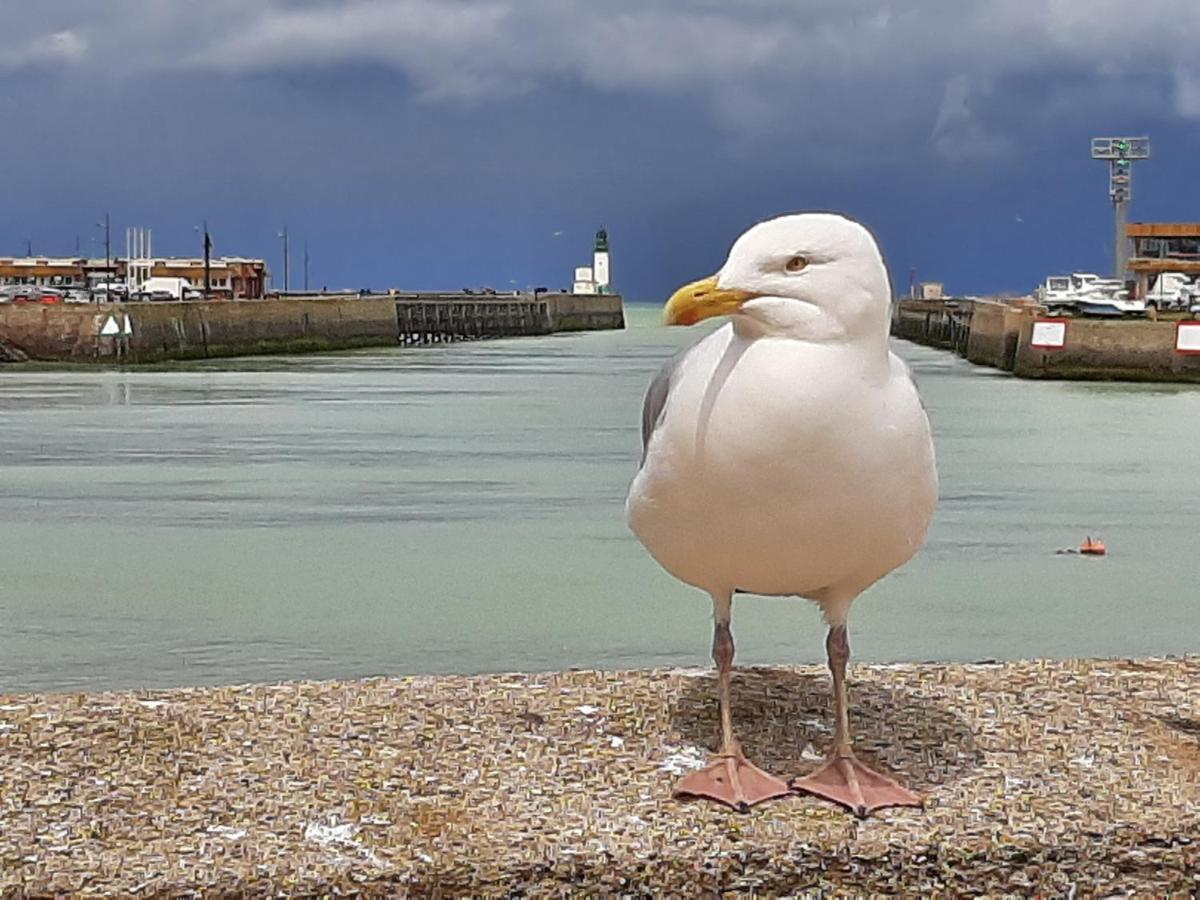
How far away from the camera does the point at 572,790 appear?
3615 mm

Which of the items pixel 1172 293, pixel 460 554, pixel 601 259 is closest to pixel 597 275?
pixel 601 259

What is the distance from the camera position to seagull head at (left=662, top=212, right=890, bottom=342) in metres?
3.26

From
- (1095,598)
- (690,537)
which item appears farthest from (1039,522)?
(690,537)

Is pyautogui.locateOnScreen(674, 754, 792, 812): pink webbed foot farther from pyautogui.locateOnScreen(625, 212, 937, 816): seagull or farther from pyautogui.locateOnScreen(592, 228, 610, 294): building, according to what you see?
pyautogui.locateOnScreen(592, 228, 610, 294): building

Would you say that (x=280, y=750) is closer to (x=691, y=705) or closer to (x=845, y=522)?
(x=691, y=705)

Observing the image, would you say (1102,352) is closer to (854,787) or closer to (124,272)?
(854,787)

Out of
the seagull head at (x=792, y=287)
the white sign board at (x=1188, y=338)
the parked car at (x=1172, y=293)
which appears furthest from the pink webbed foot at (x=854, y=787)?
the parked car at (x=1172, y=293)

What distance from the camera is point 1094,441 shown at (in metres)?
20.2

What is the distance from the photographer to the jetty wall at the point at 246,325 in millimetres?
37844

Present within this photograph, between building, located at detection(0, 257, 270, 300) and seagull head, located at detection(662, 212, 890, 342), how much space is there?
78.5 metres

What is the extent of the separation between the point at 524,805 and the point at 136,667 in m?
4.52

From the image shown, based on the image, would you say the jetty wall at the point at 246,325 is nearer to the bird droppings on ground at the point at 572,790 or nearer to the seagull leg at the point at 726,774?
the bird droppings on ground at the point at 572,790

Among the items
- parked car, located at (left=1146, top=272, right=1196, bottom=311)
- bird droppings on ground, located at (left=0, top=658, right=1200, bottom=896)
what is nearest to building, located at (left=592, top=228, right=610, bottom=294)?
parked car, located at (left=1146, top=272, right=1196, bottom=311)

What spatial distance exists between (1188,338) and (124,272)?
218 ft
